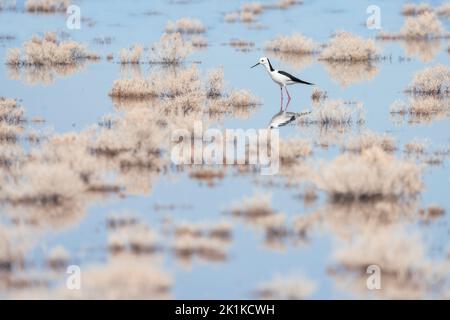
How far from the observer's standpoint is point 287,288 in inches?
339

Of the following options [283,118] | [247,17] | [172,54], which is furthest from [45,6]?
[283,118]

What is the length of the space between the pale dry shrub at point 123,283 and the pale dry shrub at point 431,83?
39.4 feet

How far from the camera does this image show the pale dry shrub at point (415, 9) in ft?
119

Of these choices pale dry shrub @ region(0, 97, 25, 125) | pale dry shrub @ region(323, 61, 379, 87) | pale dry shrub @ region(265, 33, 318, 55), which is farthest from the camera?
pale dry shrub @ region(265, 33, 318, 55)

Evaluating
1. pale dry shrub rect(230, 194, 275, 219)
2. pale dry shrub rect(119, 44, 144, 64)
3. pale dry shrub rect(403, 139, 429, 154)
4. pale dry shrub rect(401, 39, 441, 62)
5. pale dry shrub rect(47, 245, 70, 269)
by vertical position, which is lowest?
pale dry shrub rect(47, 245, 70, 269)

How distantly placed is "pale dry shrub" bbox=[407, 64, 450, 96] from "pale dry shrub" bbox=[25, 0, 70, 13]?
19.9 meters

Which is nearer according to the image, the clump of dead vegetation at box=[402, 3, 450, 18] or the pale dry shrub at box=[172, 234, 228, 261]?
the pale dry shrub at box=[172, 234, 228, 261]

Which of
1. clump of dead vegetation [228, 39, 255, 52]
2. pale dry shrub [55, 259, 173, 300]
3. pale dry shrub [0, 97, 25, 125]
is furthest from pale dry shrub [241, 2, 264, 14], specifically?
pale dry shrub [55, 259, 173, 300]

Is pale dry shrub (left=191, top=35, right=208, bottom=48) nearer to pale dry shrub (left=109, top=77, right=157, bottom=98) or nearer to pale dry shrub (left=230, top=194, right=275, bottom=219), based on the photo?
pale dry shrub (left=109, top=77, right=157, bottom=98)

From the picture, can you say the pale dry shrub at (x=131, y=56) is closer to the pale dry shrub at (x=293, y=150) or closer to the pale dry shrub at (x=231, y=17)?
the pale dry shrub at (x=293, y=150)

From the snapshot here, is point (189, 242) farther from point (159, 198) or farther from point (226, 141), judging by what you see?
point (226, 141)

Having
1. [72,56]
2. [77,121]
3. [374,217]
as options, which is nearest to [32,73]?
[72,56]

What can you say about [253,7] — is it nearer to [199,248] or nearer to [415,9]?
[415,9]

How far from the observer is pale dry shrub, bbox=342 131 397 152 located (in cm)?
1434
